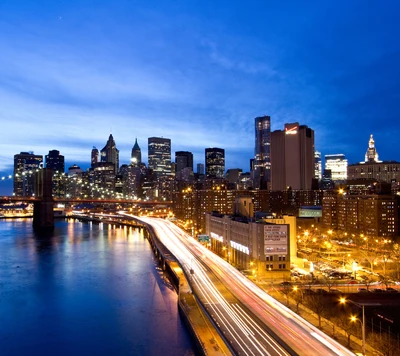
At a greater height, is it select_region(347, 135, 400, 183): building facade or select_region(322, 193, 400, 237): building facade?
select_region(347, 135, 400, 183): building facade

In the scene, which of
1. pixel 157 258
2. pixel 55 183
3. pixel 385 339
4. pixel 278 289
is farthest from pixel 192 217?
pixel 55 183

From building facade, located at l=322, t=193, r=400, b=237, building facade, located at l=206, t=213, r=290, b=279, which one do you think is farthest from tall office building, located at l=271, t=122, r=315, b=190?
building facade, located at l=206, t=213, r=290, b=279

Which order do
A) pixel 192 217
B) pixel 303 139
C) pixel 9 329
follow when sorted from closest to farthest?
pixel 9 329, pixel 192 217, pixel 303 139

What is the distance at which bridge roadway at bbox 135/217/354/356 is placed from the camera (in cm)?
1229

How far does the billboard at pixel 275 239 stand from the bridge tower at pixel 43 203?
53561 millimetres

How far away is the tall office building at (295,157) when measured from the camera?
3693 inches

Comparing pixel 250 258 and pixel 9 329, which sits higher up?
pixel 250 258

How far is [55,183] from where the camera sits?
474 feet

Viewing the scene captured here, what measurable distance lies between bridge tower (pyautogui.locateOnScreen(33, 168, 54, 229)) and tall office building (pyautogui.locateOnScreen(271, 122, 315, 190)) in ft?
164

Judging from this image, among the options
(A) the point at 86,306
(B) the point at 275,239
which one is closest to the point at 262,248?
(B) the point at 275,239

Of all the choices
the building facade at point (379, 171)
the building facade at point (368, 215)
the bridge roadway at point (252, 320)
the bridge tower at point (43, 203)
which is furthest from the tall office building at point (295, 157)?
the bridge roadway at point (252, 320)

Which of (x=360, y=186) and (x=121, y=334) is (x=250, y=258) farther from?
(x=360, y=186)

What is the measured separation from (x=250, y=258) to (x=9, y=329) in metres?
14.2

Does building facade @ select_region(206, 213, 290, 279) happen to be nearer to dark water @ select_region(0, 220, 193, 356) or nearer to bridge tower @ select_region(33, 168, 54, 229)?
dark water @ select_region(0, 220, 193, 356)
